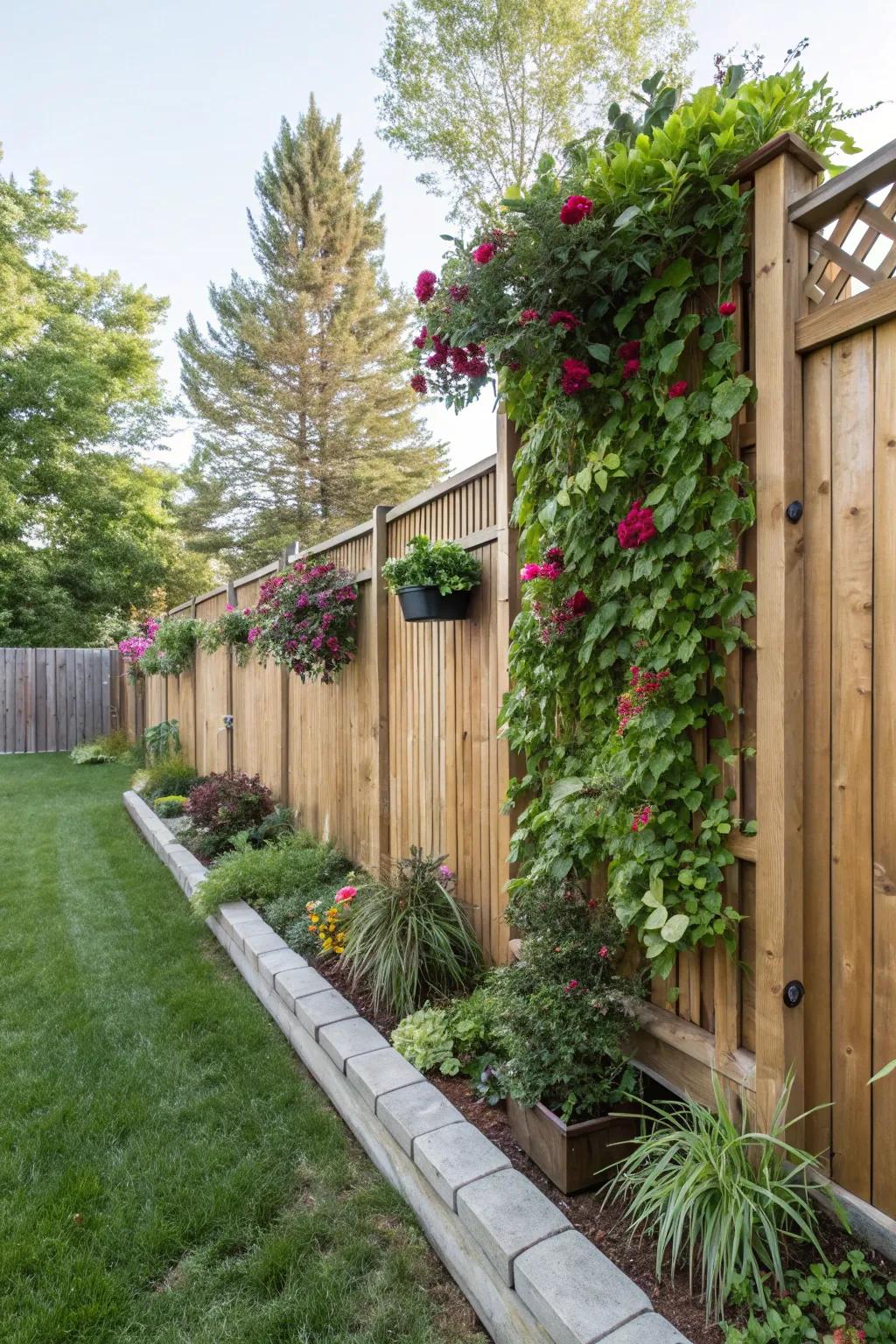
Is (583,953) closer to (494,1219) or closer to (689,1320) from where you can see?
(494,1219)

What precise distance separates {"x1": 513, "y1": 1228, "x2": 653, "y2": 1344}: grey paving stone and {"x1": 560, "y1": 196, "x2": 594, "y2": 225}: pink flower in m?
2.38

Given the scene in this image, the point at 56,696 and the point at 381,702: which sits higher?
the point at 381,702

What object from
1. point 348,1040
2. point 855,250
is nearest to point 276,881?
point 348,1040

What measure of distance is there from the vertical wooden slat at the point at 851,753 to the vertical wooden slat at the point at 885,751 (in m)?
0.02

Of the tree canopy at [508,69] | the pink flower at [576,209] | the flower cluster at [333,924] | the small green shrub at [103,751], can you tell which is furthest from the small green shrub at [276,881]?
the tree canopy at [508,69]

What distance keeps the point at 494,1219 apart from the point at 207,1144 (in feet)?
3.44

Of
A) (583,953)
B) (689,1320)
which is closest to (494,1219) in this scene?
(689,1320)

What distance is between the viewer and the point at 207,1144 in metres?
2.20

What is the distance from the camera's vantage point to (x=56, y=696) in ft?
39.5

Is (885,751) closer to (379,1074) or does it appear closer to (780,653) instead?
(780,653)

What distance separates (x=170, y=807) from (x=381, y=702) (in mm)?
3503

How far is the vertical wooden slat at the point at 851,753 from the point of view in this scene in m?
1.53

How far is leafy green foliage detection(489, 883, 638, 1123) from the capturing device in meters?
1.91

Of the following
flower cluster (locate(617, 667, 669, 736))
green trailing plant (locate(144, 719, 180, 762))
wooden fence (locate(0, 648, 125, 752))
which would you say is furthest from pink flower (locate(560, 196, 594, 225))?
wooden fence (locate(0, 648, 125, 752))
